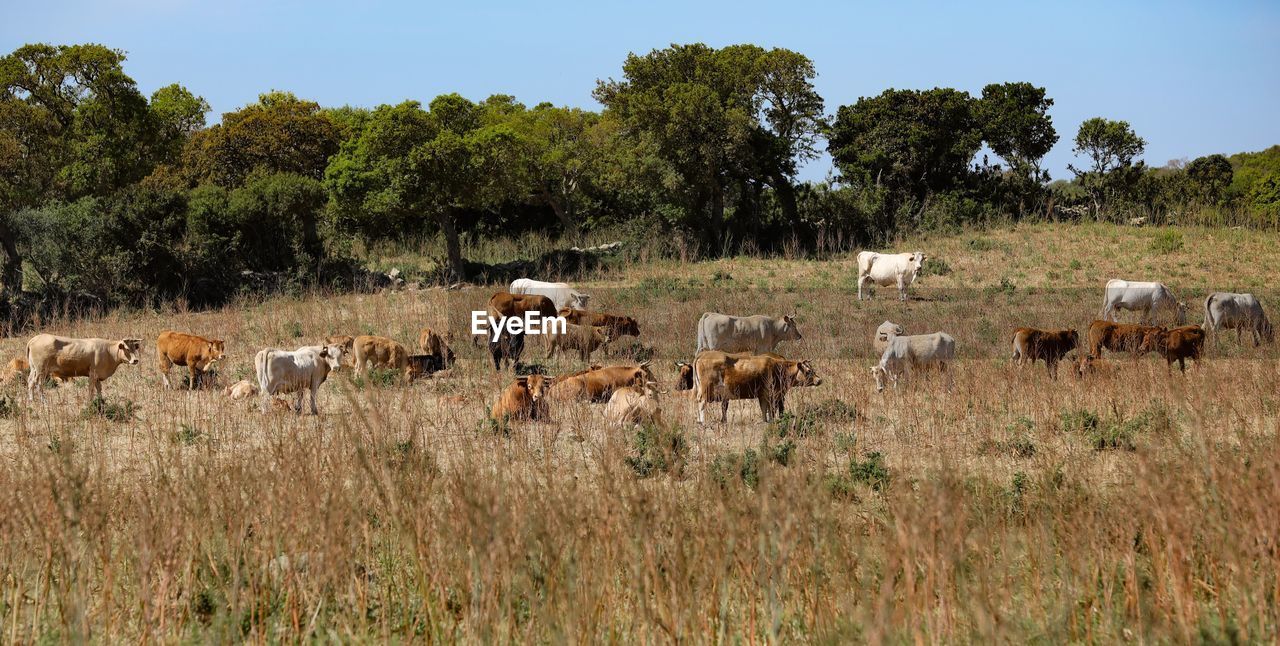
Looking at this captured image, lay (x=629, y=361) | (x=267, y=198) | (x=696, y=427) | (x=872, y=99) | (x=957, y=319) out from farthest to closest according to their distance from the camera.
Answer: (x=872, y=99) < (x=267, y=198) < (x=957, y=319) < (x=629, y=361) < (x=696, y=427)

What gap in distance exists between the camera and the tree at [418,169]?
28453 millimetres

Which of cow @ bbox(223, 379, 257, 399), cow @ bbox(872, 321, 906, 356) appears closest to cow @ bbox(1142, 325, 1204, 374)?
cow @ bbox(872, 321, 906, 356)

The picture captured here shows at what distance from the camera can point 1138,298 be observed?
22.0 m

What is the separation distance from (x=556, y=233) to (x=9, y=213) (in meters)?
17.5

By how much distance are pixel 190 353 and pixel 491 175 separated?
52.2 ft

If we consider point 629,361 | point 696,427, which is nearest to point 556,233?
point 629,361

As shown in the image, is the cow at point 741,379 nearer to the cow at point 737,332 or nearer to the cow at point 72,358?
the cow at point 737,332

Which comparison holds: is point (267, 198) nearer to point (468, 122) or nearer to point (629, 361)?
point (468, 122)

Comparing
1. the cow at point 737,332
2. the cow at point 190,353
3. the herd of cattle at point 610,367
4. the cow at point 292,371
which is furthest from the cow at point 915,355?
the cow at point 190,353

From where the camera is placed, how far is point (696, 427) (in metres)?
11.8

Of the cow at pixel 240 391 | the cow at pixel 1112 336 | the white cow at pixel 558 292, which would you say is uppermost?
the white cow at pixel 558 292

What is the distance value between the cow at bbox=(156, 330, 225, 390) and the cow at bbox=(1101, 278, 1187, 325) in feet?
52.7

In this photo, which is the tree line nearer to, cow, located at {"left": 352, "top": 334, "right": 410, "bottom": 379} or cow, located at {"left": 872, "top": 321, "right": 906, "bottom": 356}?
cow, located at {"left": 352, "top": 334, "right": 410, "bottom": 379}

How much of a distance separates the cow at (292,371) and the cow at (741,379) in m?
3.94
